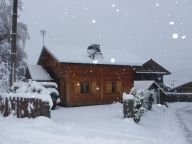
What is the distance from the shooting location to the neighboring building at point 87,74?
31.0 meters

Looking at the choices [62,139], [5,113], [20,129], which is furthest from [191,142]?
[5,113]

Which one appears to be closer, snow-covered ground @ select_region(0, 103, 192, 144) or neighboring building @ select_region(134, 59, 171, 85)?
snow-covered ground @ select_region(0, 103, 192, 144)

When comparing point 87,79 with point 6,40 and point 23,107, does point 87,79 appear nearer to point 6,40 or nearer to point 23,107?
point 6,40

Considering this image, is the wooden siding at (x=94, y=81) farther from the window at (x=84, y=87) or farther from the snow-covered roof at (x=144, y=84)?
the snow-covered roof at (x=144, y=84)

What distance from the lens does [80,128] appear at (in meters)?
15.2

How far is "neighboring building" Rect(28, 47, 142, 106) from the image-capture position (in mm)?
30969

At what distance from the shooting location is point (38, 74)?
3166 cm

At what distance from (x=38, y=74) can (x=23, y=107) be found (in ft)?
46.8

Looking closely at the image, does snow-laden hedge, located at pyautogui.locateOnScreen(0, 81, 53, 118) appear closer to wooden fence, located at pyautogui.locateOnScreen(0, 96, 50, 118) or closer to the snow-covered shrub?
wooden fence, located at pyautogui.locateOnScreen(0, 96, 50, 118)

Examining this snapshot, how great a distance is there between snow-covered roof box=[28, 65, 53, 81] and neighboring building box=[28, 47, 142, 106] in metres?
0.73

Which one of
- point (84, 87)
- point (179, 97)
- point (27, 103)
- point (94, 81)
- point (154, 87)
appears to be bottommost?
point (179, 97)

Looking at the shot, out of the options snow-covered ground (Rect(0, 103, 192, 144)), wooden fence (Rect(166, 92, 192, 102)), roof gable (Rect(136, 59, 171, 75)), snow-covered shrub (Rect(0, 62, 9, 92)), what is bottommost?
wooden fence (Rect(166, 92, 192, 102))

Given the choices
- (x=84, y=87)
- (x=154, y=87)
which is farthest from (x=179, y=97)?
(x=84, y=87)

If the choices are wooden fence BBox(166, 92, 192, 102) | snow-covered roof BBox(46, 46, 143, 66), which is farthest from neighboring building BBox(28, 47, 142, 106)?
wooden fence BBox(166, 92, 192, 102)
